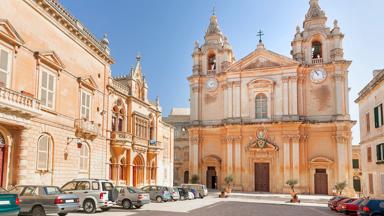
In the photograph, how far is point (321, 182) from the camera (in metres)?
39.4

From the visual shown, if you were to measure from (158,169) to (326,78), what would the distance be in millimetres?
21648

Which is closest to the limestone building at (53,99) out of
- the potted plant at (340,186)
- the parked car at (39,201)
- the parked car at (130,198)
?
the parked car at (39,201)

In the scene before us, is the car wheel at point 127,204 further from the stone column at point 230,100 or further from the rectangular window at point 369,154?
the stone column at point 230,100

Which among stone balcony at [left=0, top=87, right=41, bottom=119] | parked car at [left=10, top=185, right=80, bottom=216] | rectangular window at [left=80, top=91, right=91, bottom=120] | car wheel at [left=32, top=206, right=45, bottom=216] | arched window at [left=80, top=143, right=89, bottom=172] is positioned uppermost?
rectangular window at [left=80, top=91, right=91, bottom=120]

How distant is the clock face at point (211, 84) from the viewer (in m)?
46.4

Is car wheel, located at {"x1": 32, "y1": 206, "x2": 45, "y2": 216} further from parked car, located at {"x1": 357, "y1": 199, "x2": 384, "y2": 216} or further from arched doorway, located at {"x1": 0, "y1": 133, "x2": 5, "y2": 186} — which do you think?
parked car, located at {"x1": 357, "y1": 199, "x2": 384, "y2": 216}

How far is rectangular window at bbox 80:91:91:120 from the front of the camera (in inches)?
896

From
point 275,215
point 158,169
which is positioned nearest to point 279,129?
point 158,169

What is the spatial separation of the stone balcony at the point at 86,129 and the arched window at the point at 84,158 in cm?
62

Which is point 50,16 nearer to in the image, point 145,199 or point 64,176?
point 64,176

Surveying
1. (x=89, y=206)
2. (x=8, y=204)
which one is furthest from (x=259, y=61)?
(x=8, y=204)

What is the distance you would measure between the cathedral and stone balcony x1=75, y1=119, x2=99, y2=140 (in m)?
22.5

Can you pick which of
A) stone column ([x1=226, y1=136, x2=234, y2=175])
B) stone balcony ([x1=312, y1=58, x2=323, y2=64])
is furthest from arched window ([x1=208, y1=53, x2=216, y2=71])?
stone balcony ([x1=312, y1=58, x2=323, y2=64])

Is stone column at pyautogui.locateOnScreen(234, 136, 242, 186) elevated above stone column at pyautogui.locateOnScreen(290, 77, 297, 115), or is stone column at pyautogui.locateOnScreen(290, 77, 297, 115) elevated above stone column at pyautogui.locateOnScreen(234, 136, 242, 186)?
stone column at pyautogui.locateOnScreen(290, 77, 297, 115)
